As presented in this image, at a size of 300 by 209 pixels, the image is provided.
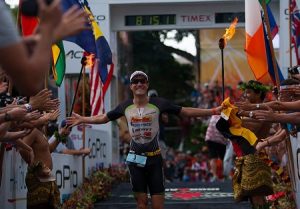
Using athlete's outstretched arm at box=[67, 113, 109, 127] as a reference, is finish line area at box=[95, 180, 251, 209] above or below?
below

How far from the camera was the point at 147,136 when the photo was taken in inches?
365

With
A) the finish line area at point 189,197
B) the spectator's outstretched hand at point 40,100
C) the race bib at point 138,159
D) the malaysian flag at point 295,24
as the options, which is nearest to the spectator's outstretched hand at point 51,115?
the spectator's outstretched hand at point 40,100

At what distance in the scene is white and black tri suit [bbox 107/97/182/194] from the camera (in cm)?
927

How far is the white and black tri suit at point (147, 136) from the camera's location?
9.27 metres

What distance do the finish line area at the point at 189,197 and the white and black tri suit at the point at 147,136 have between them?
8.09 feet

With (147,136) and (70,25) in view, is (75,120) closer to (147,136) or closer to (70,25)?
(147,136)

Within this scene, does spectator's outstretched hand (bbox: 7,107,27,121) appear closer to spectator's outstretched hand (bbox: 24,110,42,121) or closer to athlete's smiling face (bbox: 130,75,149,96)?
spectator's outstretched hand (bbox: 24,110,42,121)

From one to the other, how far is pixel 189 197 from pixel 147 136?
12.9 feet

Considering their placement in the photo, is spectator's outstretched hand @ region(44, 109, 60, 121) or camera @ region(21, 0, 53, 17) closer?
camera @ region(21, 0, 53, 17)

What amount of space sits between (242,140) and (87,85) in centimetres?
741

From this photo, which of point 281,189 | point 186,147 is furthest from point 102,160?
point 186,147

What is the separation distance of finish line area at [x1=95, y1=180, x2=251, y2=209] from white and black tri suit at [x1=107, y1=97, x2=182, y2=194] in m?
2.46

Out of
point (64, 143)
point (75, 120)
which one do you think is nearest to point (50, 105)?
point (75, 120)

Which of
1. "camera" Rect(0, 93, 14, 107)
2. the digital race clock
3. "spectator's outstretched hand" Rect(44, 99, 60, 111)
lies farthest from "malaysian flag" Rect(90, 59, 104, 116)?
"spectator's outstretched hand" Rect(44, 99, 60, 111)
